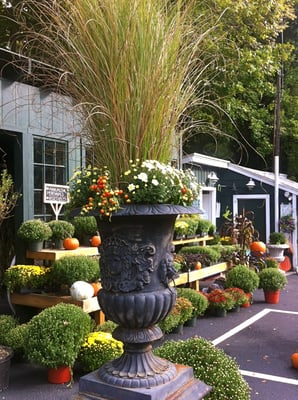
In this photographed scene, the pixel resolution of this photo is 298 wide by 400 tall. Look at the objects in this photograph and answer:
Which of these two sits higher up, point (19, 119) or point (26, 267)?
point (19, 119)

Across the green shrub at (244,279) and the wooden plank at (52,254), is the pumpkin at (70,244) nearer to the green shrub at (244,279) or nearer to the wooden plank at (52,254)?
the wooden plank at (52,254)

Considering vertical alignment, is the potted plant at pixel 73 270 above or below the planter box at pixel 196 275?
above

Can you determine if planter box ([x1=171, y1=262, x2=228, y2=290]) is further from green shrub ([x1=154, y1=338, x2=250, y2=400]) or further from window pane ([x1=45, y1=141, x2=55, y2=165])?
green shrub ([x1=154, y1=338, x2=250, y2=400])

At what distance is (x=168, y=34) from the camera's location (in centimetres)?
194

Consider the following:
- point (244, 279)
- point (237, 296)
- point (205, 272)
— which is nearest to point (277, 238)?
point (244, 279)

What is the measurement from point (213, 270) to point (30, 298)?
3351 mm

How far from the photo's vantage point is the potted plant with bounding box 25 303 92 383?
3588mm

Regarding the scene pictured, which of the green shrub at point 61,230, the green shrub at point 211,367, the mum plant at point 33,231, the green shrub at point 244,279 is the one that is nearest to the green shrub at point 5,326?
the mum plant at point 33,231

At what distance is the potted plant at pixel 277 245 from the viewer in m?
10.4

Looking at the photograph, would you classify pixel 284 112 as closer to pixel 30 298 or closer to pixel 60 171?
pixel 60 171

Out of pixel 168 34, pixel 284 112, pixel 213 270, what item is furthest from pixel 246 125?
pixel 168 34

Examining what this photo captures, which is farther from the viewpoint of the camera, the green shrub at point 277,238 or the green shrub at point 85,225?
the green shrub at point 277,238

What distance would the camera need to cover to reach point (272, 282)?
6949 millimetres

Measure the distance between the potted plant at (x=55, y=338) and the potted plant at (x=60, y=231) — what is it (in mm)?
1297
